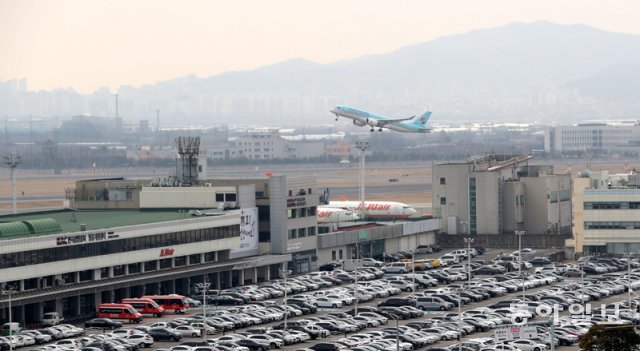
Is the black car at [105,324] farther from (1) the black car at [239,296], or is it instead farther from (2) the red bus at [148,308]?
(1) the black car at [239,296]

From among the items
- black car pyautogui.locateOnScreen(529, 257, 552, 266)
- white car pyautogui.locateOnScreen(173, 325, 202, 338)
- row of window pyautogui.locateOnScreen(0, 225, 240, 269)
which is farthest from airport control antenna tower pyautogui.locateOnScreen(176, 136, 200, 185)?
white car pyautogui.locateOnScreen(173, 325, 202, 338)

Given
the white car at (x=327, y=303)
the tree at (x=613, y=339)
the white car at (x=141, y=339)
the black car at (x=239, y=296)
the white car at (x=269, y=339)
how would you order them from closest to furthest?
the tree at (x=613, y=339) → the white car at (x=269, y=339) → the white car at (x=141, y=339) → the white car at (x=327, y=303) → the black car at (x=239, y=296)

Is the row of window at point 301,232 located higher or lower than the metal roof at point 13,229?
lower

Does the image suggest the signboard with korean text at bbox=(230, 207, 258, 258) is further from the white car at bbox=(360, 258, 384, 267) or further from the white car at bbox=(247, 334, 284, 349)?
the white car at bbox=(247, 334, 284, 349)

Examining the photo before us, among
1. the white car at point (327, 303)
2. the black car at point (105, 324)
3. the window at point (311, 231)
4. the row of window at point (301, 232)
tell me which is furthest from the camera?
the window at point (311, 231)

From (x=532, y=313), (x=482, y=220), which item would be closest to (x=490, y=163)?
(x=482, y=220)

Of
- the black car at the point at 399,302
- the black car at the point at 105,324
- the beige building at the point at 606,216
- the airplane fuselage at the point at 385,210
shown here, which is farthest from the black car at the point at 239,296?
the airplane fuselage at the point at 385,210

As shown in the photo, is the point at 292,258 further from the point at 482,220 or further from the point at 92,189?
the point at 482,220
